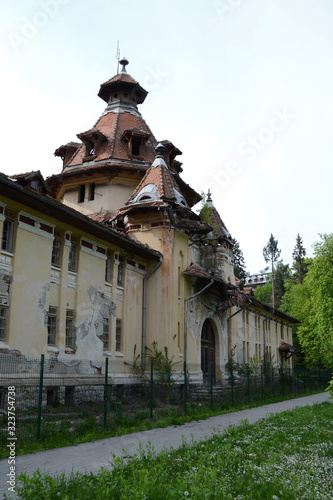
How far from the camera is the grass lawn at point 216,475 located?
6.40 meters

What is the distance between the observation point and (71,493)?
21.1ft

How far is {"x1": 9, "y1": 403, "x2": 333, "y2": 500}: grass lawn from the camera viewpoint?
252 inches

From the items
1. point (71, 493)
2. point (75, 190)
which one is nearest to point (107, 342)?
point (75, 190)

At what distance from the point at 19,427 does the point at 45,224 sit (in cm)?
774

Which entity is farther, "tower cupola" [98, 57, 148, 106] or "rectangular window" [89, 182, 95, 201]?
"tower cupola" [98, 57, 148, 106]

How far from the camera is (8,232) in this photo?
50.9 ft

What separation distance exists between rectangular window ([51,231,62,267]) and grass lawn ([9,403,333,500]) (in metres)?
9.10

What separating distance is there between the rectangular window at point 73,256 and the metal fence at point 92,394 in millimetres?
3571

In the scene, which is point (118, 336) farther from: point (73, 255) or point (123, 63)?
point (123, 63)

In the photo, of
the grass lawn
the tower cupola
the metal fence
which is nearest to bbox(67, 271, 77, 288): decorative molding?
→ the metal fence

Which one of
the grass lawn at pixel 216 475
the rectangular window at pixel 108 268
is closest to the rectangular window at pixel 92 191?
the rectangular window at pixel 108 268

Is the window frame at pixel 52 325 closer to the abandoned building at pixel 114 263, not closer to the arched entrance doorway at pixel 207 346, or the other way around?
the abandoned building at pixel 114 263

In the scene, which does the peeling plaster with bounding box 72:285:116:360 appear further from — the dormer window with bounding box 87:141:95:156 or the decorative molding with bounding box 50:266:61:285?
the dormer window with bounding box 87:141:95:156

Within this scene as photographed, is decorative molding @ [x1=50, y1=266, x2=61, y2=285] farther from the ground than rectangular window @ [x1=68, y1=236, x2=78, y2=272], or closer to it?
closer to it
